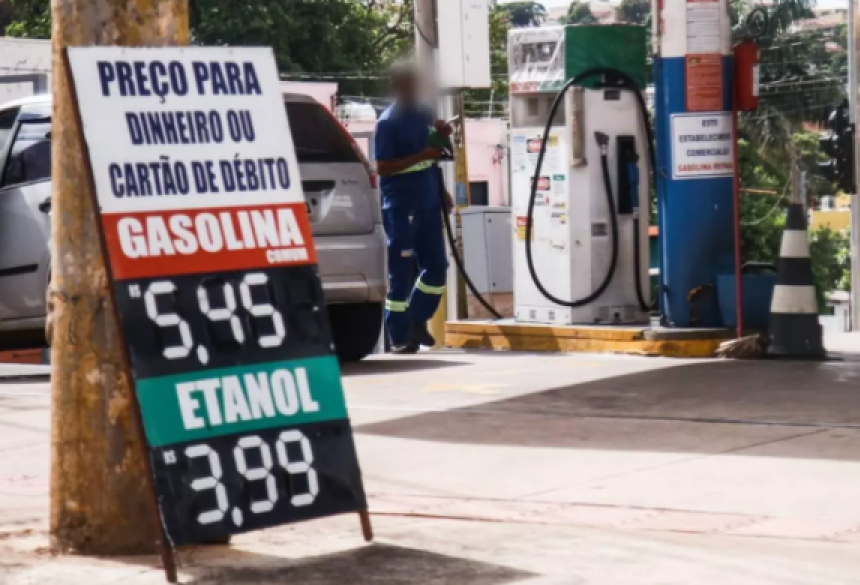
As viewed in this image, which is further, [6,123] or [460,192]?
[460,192]

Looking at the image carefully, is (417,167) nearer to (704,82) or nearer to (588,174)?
(588,174)

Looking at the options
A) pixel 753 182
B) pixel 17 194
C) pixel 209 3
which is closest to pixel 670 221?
pixel 17 194

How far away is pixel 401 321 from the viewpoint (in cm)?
1272

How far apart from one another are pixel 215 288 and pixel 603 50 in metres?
7.10

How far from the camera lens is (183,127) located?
5.72m

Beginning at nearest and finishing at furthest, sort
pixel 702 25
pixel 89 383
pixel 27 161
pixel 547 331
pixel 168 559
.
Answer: pixel 168 559, pixel 89 383, pixel 27 161, pixel 702 25, pixel 547 331

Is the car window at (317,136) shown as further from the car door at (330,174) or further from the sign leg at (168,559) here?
the sign leg at (168,559)

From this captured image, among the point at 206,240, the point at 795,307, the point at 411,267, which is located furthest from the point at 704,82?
the point at 206,240

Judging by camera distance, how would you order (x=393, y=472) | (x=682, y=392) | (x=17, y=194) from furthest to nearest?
(x=17, y=194) < (x=682, y=392) < (x=393, y=472)

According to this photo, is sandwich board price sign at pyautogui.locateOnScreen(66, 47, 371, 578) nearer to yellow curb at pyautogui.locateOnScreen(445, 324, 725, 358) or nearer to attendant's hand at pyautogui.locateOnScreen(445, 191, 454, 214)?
yellow curb at pyautogui.locateOnScreen(445, 324, 725, 358)

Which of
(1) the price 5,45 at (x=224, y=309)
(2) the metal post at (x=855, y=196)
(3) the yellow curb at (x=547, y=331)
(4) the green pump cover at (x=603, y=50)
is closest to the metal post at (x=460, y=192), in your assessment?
(3) the yellow curb at (x=547, y=331)

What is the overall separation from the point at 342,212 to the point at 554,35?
2.21 m

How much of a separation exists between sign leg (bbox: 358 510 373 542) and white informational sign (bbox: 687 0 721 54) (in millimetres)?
6531

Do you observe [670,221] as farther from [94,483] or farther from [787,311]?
[94,483]
